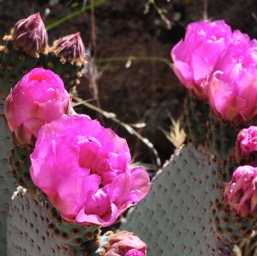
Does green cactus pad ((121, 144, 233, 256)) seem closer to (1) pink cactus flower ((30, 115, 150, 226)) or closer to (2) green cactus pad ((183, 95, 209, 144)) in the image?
(2) green cactus pad ((183, 95, 209, 144))

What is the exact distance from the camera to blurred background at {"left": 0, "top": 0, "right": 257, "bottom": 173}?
2.54 meters

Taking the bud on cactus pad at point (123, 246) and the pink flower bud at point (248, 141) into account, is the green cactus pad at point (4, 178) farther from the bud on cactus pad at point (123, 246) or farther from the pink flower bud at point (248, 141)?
the pink flower bud at point (248, 141)

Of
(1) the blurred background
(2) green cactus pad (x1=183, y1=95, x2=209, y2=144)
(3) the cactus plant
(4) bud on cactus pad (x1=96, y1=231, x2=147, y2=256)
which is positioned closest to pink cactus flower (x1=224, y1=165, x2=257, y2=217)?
(3) the cactus plant

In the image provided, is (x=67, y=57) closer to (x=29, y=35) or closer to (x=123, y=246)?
(x=29, y=35)

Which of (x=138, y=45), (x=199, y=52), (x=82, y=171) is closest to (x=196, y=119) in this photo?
(x=199, y=52)

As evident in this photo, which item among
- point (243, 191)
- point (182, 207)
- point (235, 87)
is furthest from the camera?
point (182, 207)

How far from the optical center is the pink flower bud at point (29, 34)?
4.45 ft

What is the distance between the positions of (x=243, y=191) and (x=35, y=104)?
1.14ft

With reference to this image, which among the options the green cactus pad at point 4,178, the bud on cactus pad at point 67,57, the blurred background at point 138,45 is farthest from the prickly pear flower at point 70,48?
the blurred background at point 138,45

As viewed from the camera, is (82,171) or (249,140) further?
(249,140)

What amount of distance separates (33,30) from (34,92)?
0.29m

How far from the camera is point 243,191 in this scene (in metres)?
1.13

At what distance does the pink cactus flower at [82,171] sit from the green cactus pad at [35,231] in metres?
0.08

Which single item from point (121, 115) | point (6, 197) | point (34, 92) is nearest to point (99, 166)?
point (34, 92)
